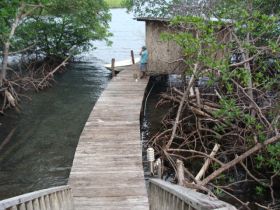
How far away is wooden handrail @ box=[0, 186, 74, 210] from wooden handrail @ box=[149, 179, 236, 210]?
1.40m

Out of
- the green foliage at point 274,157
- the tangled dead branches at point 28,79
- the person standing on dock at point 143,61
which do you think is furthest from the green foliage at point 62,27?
the green foliage at point 274,157

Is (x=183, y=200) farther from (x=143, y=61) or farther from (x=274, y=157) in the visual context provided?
(x=143, y=61)

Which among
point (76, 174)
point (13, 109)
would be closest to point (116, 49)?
point (13, 109)

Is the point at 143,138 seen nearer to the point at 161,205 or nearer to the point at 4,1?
the point at 4,1

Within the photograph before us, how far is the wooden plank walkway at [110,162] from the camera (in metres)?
7.68

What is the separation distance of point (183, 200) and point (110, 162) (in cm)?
536

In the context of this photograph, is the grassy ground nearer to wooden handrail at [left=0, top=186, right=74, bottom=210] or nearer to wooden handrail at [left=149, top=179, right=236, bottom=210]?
wooden handrail at [left=0, top=186, right=74, bottom=210]

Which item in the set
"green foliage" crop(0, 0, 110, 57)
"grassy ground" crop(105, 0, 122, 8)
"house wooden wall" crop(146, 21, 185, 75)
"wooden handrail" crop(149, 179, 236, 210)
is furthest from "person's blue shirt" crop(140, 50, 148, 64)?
"grassy ground" crop(105, 0, 122, 8)

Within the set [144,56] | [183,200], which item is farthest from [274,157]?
[144,56]

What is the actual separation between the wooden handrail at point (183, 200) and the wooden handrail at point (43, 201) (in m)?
1.40

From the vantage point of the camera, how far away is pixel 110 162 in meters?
9.32

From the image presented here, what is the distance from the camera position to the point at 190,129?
13742 mm

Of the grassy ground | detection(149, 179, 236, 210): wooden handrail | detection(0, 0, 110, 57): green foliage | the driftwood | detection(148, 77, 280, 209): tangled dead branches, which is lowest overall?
the driftwood

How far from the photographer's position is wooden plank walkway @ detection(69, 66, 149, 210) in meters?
7.68
